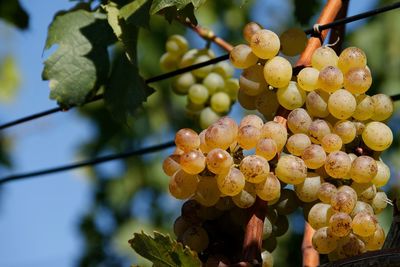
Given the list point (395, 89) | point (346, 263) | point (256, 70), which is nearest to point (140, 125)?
point (395, 89)

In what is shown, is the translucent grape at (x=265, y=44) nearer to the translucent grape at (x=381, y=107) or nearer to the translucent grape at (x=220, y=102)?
the translucent grape at (x=381, y=107)

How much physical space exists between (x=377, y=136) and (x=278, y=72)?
14 centimetres

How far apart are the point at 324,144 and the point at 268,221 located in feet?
0.37

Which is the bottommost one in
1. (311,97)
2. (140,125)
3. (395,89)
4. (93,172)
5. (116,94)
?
(93,172)

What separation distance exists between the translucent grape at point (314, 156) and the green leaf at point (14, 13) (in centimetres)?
99

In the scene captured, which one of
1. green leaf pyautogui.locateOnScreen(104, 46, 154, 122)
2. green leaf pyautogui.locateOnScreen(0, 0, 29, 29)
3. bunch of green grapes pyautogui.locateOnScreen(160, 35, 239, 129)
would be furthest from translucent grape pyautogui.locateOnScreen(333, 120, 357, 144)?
green leaf pyautogui.locateOnScreen(0, 0, 29, 29)

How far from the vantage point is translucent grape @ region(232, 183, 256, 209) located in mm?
996

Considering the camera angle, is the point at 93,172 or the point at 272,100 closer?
the point at 272,100

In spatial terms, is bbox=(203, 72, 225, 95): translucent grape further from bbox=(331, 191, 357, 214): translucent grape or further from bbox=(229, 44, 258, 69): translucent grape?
bbox=(331, 191, 357, 214): translucent grape

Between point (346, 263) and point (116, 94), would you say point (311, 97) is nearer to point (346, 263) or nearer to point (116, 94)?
point (346, 263)

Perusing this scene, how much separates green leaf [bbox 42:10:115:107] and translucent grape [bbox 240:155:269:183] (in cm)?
52

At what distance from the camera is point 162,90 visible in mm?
3793

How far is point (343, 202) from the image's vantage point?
1.00 meters

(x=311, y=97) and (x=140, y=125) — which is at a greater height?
(x=311, y=97)
